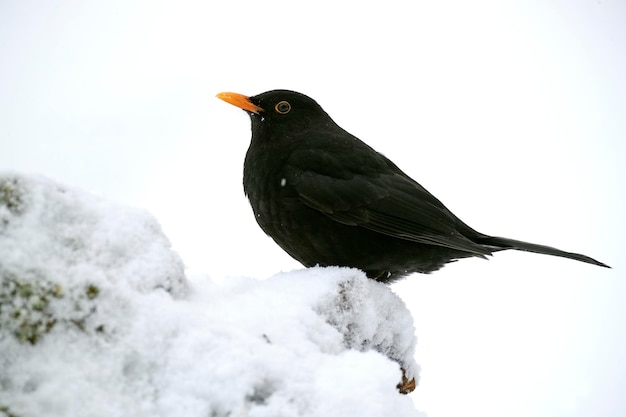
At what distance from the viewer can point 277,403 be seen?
200 cm

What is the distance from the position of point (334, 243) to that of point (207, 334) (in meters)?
2.16

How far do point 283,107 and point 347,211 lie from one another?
1306 mm

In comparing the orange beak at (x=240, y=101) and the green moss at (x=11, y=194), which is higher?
the orange beak at (x=240, y=101)

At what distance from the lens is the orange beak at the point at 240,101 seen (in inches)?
197

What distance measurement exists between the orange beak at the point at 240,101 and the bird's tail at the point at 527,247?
90.1 inches

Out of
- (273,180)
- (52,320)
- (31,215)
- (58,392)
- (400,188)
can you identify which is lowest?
(58,392)

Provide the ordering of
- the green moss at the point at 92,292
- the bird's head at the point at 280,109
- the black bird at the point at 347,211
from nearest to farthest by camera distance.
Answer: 1. the green moss at the point at 92,292
2. the black bird at the point at 347,211
3. the bird's head at the point at 280,109

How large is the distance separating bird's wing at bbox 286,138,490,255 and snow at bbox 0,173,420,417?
1.87m

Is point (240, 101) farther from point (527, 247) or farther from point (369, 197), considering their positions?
point (527, 247)

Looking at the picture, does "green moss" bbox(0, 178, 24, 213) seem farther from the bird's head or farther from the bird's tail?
the bird's tail

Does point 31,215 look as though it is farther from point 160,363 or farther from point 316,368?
point 316,368

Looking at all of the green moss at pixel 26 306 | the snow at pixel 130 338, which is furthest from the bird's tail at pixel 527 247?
the green moss at pixel 26 306

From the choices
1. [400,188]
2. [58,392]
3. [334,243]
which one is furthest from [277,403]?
[400,188]

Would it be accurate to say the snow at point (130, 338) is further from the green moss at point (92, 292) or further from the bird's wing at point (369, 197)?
the bird's wing at point (369, 197)
